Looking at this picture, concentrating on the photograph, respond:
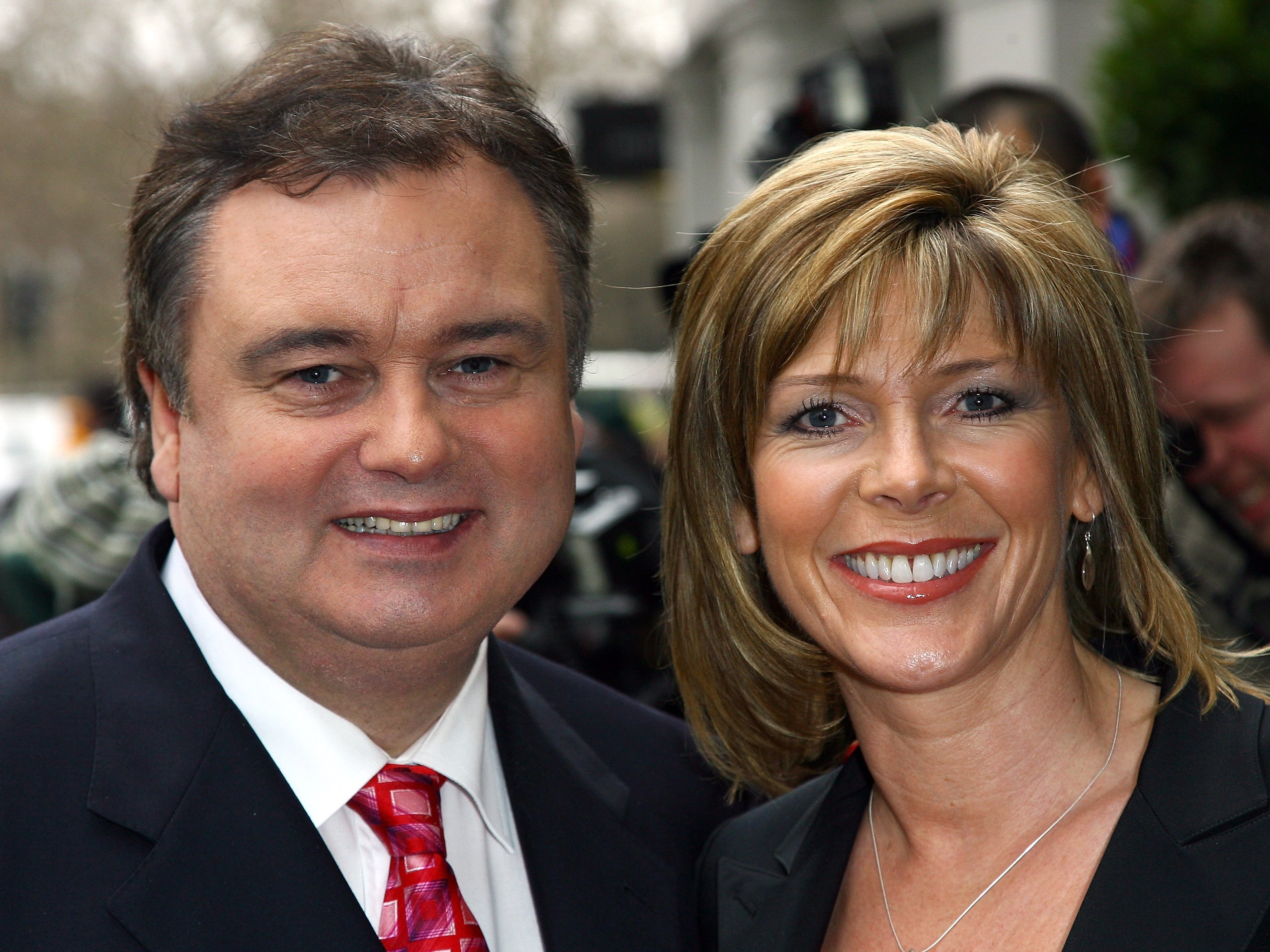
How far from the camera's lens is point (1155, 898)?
2012mm

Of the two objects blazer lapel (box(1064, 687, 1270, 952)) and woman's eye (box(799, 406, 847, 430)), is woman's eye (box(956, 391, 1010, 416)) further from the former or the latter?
blazer lapel (box(1064, 687, 1270, 952))

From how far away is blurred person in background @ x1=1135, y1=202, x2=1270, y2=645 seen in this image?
149 inches

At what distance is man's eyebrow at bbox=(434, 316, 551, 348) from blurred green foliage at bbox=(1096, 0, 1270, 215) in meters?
4.12

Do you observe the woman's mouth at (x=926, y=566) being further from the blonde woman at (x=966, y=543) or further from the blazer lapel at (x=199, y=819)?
the blazer lapel at (x=199, y=819)

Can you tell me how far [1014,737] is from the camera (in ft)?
7.54

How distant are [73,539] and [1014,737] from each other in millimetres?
3222

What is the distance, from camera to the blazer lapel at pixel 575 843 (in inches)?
94.8

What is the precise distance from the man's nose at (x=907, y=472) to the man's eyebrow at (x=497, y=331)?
0.58m

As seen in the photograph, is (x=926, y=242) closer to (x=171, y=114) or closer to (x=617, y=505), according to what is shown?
(x=171, y=114)

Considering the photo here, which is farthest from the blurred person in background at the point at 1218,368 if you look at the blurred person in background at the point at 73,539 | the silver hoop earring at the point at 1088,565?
the blurred person in background at the point at 73,539

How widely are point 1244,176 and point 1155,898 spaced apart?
4.37m

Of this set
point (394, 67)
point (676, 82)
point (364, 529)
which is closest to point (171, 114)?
point (394, 67)

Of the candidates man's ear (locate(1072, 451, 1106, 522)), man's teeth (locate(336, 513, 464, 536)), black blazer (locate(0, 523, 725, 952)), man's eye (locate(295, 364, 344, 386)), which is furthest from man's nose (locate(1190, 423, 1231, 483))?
man's eye (locate(295, 364, 344, 386))

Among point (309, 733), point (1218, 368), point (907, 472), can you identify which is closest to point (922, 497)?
point (907, 472)
